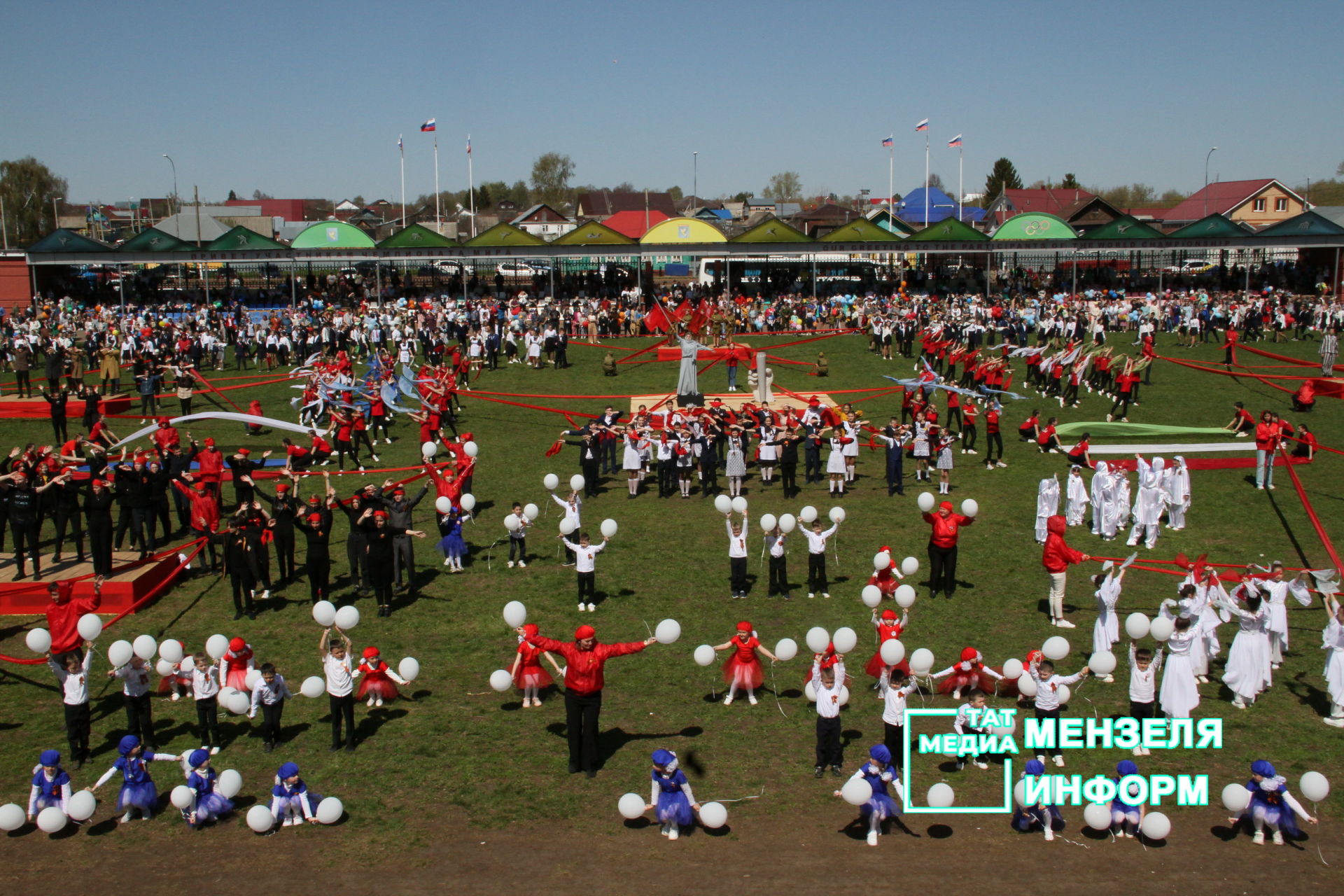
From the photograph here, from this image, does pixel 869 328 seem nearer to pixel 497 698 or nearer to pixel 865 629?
pixel 865 629

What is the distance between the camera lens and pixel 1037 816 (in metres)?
8.84

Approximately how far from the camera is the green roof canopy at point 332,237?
4884 cm

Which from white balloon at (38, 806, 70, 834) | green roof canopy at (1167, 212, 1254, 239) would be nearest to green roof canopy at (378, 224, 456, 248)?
green roof canopy at (1167, 212, 1254, 239)

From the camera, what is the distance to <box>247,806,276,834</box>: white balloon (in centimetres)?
891

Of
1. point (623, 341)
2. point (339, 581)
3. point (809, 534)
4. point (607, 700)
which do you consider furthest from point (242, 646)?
point (623, 341)

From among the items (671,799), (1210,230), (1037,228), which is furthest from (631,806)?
(1210,230)

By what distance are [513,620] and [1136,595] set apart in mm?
8560

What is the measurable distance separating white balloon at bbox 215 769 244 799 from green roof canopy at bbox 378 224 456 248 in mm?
41020

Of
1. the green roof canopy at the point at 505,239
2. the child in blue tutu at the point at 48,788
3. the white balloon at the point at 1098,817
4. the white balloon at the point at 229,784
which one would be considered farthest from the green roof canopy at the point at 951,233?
the child in blue tutu at the point at 48,788

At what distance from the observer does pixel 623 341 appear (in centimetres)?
4288

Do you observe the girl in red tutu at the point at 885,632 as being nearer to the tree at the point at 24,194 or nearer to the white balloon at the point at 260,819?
the white balloon at the point at 260,819

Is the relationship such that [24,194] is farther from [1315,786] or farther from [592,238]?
[1315,786]

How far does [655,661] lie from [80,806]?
610cm

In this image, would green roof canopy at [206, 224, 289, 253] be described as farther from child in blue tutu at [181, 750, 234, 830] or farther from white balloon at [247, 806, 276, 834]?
white balloon at [247, 806, 276, 834]
